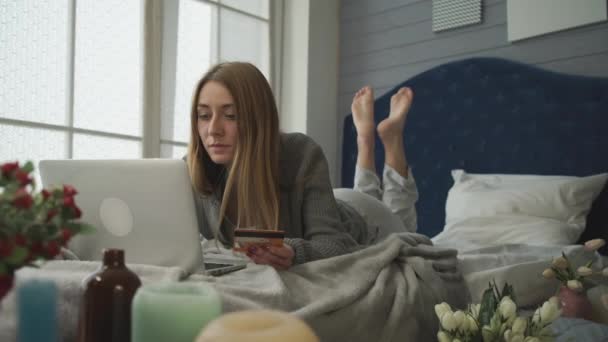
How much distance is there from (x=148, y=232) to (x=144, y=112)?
2266mm

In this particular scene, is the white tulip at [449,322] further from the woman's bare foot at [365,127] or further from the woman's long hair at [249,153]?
the woman's bare foot at [365,127]

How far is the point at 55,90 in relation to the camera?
2895 mm

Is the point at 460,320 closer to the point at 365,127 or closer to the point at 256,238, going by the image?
the point at 256,238

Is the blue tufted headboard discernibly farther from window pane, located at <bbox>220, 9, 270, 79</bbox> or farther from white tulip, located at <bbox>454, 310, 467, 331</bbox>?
white tulip, located at <bbox>454, 310, 467, 331</bbox>

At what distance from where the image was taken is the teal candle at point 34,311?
638 millimetres

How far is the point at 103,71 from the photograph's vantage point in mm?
3088

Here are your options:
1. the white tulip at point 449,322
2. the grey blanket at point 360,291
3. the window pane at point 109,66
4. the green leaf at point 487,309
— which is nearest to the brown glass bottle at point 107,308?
the grey blanket at point 360,291

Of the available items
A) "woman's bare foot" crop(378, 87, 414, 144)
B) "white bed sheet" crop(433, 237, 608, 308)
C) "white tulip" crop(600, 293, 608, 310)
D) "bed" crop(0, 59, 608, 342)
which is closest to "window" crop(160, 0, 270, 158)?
"bed" crop(0, 59, 608, 342)

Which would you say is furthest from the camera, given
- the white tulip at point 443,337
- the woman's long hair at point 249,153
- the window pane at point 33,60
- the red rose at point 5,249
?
the window pane at point 33,60

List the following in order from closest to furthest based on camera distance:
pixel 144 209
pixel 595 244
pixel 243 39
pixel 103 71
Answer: pixel 144 209 < pixel 595 244 < pixel 103 71 < pixel 243 39

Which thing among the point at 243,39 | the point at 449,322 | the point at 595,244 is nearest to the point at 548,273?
the point at 595,244

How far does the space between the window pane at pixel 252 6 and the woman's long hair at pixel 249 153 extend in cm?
217

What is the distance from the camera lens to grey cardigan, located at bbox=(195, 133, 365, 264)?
1676 millimetres

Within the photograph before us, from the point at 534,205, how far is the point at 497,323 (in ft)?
5.06
